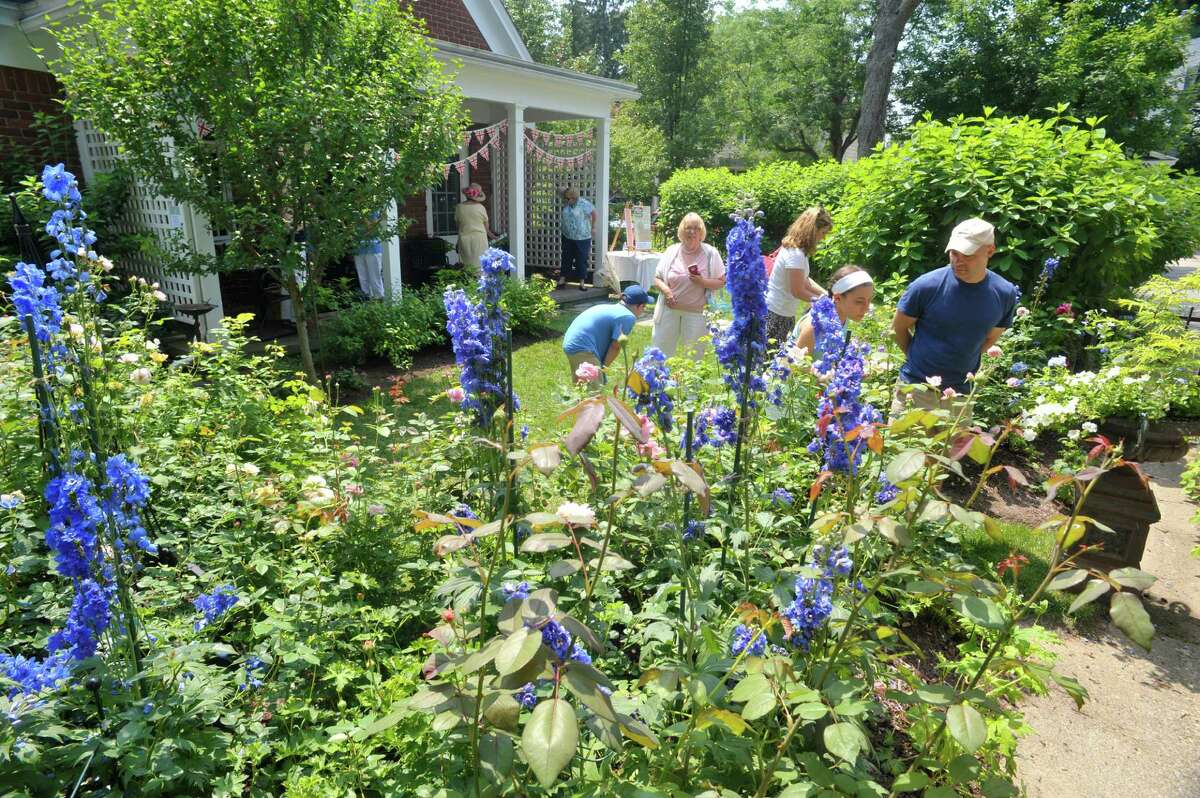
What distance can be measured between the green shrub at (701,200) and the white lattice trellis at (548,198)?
135 inches

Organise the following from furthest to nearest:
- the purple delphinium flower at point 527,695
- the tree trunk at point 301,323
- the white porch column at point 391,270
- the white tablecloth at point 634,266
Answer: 1. the white tablecloth at point 634,266
2. the white porch column at point 391,270
3. the tree trunk at point 301,323
4. the purple delphinium flower at point 527,695

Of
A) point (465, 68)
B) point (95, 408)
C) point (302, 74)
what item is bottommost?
point (95, 408)

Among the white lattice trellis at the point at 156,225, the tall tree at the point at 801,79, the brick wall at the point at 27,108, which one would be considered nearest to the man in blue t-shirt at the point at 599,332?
the white lattice trellis at the point at 156,225

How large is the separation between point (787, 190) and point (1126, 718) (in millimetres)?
13572

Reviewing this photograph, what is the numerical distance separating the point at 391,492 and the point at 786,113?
1185 inches

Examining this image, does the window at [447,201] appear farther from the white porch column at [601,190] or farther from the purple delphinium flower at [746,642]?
the purple delphinium flower at [746,642]

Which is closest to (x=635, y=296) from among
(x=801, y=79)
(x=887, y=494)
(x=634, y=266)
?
(x=887, y=494)

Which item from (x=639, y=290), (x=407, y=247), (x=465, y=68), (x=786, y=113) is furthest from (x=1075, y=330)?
(x=786, y=113)

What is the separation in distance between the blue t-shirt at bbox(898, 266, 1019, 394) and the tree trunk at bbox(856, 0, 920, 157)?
1054 cm

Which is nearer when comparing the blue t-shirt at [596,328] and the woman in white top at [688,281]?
the blue t-shirt at [596,328]

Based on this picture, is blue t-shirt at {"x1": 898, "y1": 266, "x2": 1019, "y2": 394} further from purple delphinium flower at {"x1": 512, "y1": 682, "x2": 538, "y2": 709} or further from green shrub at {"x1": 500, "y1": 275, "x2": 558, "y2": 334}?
green shrub at {"x1": 500, "y1": 275, "x2": 558, "y2": 334}

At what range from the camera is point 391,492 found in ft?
8.42

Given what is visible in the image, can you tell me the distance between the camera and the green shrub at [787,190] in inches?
571

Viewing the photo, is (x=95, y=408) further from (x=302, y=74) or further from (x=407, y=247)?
(x=407, y=247)
